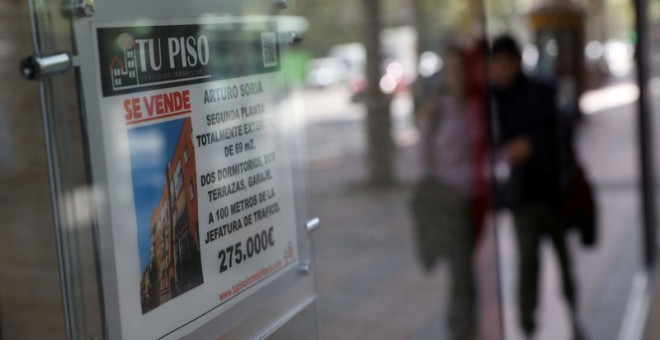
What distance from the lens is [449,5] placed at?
441cm

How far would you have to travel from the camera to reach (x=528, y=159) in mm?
4922

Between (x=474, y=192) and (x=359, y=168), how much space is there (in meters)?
0.89

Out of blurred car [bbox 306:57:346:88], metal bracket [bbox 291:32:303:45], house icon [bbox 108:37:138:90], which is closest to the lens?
house icon [bbox 108:37:138:90]

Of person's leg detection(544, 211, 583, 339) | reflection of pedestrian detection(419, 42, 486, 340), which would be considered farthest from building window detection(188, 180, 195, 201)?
person's leg detection(544, 211, 583, 339)

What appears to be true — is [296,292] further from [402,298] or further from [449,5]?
[449,5]

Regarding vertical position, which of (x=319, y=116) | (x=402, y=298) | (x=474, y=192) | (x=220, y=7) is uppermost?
(x=220, y=7)

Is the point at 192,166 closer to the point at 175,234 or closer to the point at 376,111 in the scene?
the point at 175,234

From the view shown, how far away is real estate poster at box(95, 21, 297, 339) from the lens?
1.40m

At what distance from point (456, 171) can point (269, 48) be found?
2743 mm

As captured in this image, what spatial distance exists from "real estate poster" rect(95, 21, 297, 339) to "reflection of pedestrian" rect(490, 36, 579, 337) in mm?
3001

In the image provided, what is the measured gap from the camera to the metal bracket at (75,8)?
1314 mm

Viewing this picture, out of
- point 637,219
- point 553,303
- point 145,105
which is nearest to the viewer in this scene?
point 145,105

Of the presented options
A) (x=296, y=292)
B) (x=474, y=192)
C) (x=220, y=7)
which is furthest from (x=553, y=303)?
(x=220, y=7)

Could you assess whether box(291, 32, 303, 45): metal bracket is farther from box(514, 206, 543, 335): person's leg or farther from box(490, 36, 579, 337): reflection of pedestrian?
box(514, 206, 543, 335): person's leg
